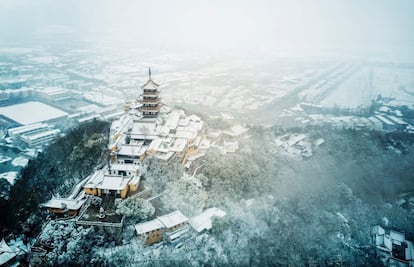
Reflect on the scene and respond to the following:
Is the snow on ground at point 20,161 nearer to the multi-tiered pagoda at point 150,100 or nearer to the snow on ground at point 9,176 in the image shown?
the snow on ground at point 9,176

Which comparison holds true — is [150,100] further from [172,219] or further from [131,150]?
[172,219]

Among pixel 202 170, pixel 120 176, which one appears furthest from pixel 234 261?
pixel 120 176

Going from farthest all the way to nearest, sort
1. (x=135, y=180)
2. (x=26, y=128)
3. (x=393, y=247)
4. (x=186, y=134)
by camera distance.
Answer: (x=26, y=128) → (x=186, y=134) → (x=393, y=247) → (x=135, y=180)

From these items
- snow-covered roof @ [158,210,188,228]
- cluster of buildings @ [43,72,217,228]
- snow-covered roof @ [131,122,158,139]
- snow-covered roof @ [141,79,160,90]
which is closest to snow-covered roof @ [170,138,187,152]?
cluster of buildings @ [43,72,217,228]

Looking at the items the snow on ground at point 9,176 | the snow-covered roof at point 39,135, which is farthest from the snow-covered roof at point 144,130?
the snow-covered roof at point 39,135

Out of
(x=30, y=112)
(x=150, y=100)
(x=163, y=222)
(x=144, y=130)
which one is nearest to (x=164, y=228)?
(x=163, y=222)
